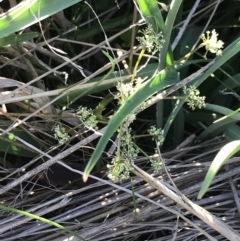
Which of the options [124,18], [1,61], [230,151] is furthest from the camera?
[124,18]

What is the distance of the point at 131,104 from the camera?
0.53 m

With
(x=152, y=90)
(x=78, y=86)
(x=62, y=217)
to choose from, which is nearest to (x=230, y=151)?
(x=152, y=90)

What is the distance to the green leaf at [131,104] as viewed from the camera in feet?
1.60

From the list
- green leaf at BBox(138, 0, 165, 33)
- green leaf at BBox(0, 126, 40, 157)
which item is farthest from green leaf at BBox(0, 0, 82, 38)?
green leaf at BBox(0, 126, 40, 157)

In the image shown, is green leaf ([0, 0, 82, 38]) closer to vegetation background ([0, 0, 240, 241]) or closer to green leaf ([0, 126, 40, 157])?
vegetation background ([0, 0, 240, 241])

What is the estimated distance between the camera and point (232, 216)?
81 cm

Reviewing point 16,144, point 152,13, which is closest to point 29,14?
point 152,13

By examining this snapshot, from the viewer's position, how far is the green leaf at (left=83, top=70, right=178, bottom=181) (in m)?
0.49

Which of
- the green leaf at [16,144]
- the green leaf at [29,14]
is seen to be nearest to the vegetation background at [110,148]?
the green leaf at [16,144]

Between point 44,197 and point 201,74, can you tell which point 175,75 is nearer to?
point 201,74

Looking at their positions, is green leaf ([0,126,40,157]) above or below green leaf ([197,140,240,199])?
above

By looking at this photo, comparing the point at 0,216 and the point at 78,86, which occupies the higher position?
the point at 78,86

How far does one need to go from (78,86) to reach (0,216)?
1.00ft

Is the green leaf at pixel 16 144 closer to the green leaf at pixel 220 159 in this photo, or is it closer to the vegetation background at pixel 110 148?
the vegetation background at pixel 110 148
